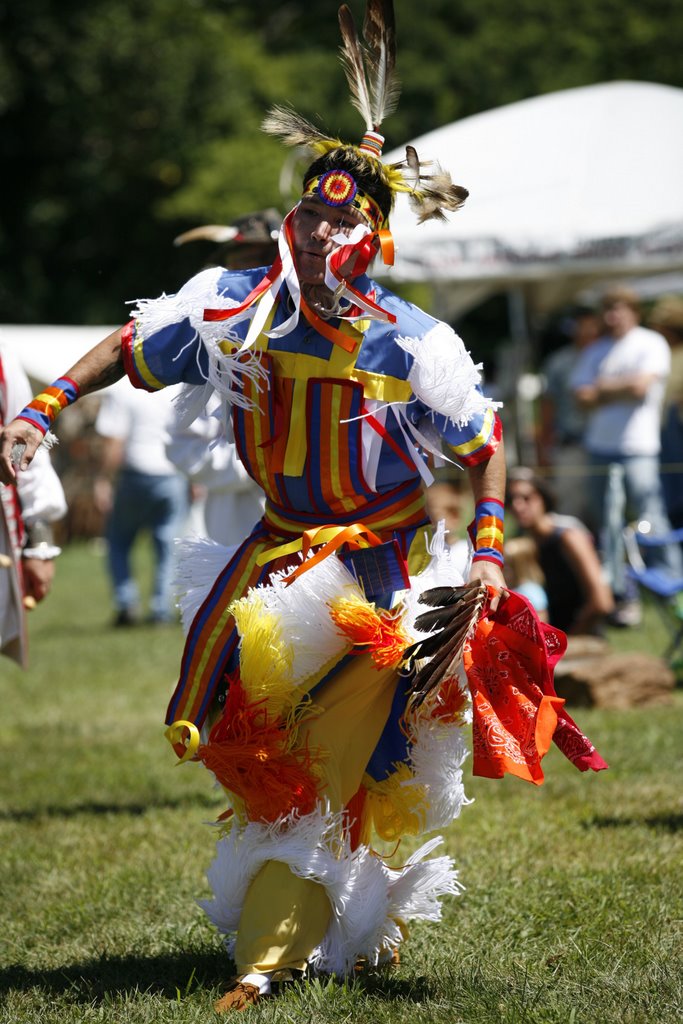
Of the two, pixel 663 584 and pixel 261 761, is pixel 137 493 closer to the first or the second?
pixel 663 584

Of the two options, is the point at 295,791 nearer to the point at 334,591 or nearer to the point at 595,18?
the point at 334,591

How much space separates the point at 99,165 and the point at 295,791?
2192cm

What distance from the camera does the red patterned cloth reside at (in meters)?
3.39

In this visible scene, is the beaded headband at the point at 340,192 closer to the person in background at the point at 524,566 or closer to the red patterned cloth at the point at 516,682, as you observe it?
the red patterned cloth at the point at 516,682

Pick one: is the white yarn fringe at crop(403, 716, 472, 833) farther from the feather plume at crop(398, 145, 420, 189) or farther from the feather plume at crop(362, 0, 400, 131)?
the feather plume at crop(362, 0, 400, 131)

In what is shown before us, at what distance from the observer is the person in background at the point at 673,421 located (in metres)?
9.85

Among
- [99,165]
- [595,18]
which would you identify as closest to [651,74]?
[595,18]

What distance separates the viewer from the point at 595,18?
2816 cm

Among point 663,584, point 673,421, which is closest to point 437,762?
point 663,584

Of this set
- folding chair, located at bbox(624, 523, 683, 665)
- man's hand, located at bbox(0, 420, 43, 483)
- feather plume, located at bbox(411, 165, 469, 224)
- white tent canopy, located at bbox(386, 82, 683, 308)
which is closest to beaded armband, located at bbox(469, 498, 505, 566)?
feather plume, located at bbox(411, 165, 469, 224)

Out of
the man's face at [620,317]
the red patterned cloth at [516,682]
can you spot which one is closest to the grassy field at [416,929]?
the red patterned cloth at [516,682]

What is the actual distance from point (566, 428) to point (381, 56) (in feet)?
29.6

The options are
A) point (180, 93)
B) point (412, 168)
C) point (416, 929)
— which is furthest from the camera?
point (180, 93)

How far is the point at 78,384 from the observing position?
3.51 meters
